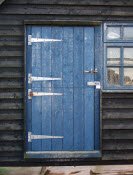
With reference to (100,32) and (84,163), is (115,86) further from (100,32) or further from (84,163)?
(84,163)

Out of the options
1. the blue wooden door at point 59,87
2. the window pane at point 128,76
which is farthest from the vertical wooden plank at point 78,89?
the window pane at point 128,76

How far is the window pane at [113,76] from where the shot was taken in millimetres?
7883

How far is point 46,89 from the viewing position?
7.78 metres

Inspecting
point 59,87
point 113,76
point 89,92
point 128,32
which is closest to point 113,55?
point 113,76

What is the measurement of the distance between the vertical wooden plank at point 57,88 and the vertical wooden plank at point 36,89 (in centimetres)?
24

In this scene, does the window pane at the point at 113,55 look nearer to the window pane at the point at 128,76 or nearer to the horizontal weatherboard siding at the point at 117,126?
the window pane at the point at 128,76

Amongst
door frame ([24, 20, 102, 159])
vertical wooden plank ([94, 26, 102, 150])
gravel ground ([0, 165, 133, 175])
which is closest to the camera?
gravel ground ([0, 165, 133, 175])

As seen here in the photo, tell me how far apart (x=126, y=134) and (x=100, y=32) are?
185 cm

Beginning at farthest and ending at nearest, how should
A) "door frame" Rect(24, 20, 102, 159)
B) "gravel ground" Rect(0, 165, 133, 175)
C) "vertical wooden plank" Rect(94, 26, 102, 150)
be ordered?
"vertical wooden plank" Rect(94, 26, 102, 150), "door frame" Rect(24, 20, 102, 159), "gravel ground" Rect(0, 165, 133, 175)

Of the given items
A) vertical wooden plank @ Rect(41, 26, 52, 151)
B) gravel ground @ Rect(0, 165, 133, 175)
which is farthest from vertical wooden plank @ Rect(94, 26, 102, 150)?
vertical wooden plank @ Rect(41, 26, 52, 151)

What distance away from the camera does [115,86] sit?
7.85 meters

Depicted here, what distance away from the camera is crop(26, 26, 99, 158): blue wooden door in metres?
7.77

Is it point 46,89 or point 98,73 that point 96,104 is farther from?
point 46,89

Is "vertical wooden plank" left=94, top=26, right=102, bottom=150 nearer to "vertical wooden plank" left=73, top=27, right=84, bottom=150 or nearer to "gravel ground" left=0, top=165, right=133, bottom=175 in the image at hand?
"vertical wooden plank" left=73, top=27, right=84, bottom=150
